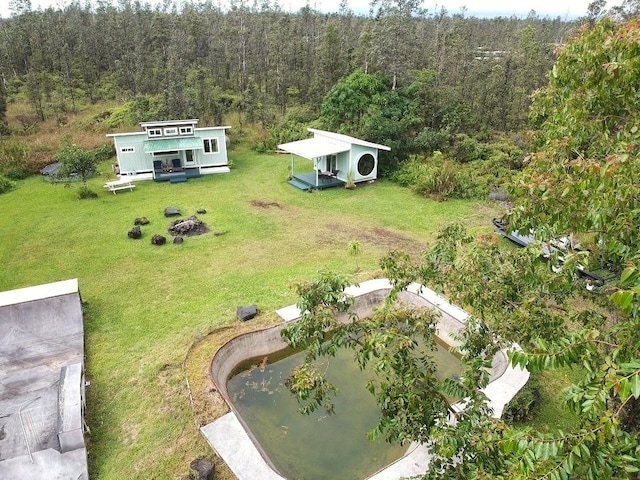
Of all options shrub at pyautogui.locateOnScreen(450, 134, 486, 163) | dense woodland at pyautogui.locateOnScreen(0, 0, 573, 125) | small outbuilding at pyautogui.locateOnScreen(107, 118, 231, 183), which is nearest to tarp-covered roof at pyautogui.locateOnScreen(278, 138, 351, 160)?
Answer: small outbuilding at pyautogui.locateOnScreen(107, 118, 231, 183)

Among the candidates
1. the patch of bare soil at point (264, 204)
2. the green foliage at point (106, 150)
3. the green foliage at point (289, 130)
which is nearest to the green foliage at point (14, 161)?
the green foliage at point (106, 150)

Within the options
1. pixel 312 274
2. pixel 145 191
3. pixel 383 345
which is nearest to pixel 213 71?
pixel 145 191

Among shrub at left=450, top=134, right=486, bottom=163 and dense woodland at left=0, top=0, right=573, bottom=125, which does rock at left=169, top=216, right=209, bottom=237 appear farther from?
dense woodland at left=0, top=0, right=573, bottom=125

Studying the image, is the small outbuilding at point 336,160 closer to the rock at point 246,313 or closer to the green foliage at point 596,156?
the rock at point 246,313

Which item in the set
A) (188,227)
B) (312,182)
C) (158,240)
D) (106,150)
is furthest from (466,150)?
(106,150)

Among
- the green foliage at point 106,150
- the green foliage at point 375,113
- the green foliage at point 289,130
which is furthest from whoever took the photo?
the green foliage at point 289,130
